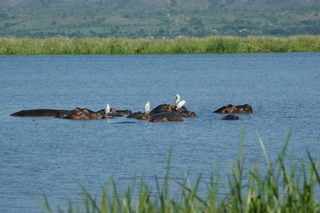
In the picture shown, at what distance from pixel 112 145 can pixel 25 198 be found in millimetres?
6697

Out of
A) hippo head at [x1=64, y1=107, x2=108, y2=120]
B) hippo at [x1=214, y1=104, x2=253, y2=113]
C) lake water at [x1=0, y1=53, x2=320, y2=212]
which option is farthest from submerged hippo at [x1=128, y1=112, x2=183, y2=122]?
hippo at [x1=214, y1=104, x2=253, y2=113]

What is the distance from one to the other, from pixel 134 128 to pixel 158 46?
4121 cm

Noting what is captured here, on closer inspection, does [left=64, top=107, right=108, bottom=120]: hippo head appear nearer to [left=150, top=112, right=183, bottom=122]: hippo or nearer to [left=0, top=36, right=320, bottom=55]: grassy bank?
[left=150, top=112, right=183, bottom=122]: hippo

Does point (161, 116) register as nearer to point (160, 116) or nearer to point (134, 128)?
point (160, 116)

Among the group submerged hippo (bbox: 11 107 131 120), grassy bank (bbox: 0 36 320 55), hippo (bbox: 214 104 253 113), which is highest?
submerged hippo (bbox: 11 107 131 120)

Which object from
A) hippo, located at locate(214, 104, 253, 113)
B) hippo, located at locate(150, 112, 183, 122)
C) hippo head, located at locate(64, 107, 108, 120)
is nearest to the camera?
hippo, located at locate(150, 112, 183, 122)

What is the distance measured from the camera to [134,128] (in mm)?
24984

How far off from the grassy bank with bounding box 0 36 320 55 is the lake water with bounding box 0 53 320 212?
37.0 ft

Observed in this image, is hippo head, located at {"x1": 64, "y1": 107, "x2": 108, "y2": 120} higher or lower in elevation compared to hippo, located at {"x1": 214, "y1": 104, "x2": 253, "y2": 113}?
higher

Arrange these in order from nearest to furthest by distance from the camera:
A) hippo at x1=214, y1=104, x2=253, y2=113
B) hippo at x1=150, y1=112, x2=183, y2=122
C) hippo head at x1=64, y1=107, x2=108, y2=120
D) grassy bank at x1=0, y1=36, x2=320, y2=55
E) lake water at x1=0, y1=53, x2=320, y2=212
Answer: lake water at x1=0, y1=53, x2=320, y2=212
hippo at x1=150, y1=112, x2=183, y2=122
hippo head at x1=64, y1=107, x2=108, y2=120
hippo at x1=214, y1=104, x2=253, y2=113
grassy bank at x1=0, y1=36, x2=320, y2=55

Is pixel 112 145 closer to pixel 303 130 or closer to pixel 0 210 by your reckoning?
pixel 303 130

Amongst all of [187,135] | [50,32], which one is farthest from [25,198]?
[50,32]

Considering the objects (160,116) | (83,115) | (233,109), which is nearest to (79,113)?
(83,115)

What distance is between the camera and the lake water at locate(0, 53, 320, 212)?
1742 cm
